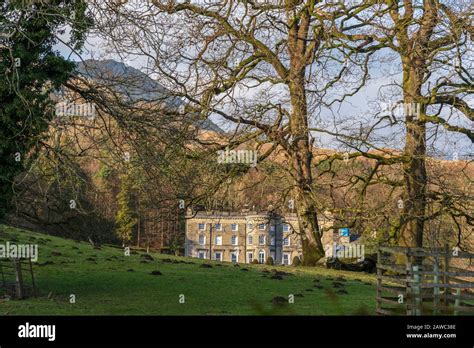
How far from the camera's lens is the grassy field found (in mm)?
12898

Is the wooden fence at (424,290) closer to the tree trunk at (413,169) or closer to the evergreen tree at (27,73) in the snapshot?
the evergreen tree at (27,73)

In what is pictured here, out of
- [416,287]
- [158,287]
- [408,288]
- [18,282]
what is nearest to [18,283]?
[18,282]

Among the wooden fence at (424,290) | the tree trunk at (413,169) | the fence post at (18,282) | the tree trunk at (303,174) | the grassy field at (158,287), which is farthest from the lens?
the tree trunk at (303,174)

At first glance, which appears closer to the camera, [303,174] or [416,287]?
[416,287]

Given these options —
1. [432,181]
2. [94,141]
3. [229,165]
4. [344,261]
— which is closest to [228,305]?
[94,141]

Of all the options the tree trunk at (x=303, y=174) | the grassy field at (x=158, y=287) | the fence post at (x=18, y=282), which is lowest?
the grassy field at (x=158, y=287)

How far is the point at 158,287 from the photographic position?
16688mm

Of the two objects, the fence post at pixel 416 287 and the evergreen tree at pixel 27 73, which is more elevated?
the evergreen tree at pixel 27 73

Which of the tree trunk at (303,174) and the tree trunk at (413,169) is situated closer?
the tree trunk at (413,169)

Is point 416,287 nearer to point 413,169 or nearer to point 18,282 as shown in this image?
point 18,282

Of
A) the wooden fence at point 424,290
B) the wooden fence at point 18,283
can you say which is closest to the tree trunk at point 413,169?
the wooden fence at point 424,290

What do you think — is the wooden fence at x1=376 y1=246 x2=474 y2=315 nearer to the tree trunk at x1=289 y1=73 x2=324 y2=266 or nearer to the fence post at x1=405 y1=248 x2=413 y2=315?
the fence post at x1=405 y1=248 x2=413 y2=315

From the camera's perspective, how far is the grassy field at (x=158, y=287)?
1290cm

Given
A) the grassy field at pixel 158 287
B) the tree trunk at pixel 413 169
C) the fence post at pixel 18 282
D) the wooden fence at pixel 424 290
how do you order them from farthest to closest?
the tree trunk at pixel 413 169 < the fence post at pixel 18 282 < the wooden fence at pixel 424 290 < the grassy field at pixel 158 287
